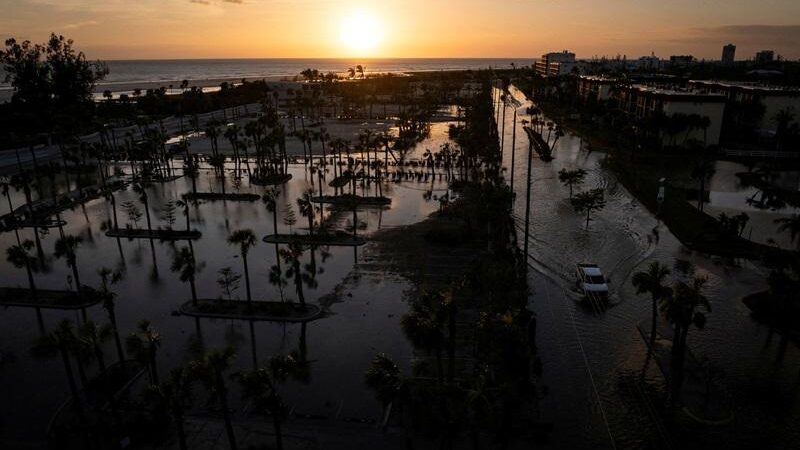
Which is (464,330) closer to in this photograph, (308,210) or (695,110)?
(308,210)

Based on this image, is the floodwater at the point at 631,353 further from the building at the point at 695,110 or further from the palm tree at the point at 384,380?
the building at the point at 695,110

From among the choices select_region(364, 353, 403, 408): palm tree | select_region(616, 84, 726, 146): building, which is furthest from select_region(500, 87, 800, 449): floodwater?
select_region(616, 84, 726, 146): building

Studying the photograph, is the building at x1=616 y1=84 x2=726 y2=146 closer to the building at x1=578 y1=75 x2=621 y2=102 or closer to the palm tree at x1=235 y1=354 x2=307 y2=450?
the building at x1=578 y1=75 x2=621 y2=102

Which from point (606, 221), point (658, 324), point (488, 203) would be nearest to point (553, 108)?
point (606, 221)

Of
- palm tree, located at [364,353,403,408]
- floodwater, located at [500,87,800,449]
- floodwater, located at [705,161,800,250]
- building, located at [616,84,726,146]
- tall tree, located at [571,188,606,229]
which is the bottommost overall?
floodwater, located at [500,87,800,449]

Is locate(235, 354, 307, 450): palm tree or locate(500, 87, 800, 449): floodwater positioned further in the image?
locate(500, 87, 800, 449): floodwater

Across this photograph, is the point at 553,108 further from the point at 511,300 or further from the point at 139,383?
the point at 139,383

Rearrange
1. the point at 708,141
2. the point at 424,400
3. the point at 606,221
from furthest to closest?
1. the point at 708,141
2. the point at 606,221
3. the point at 424,400
